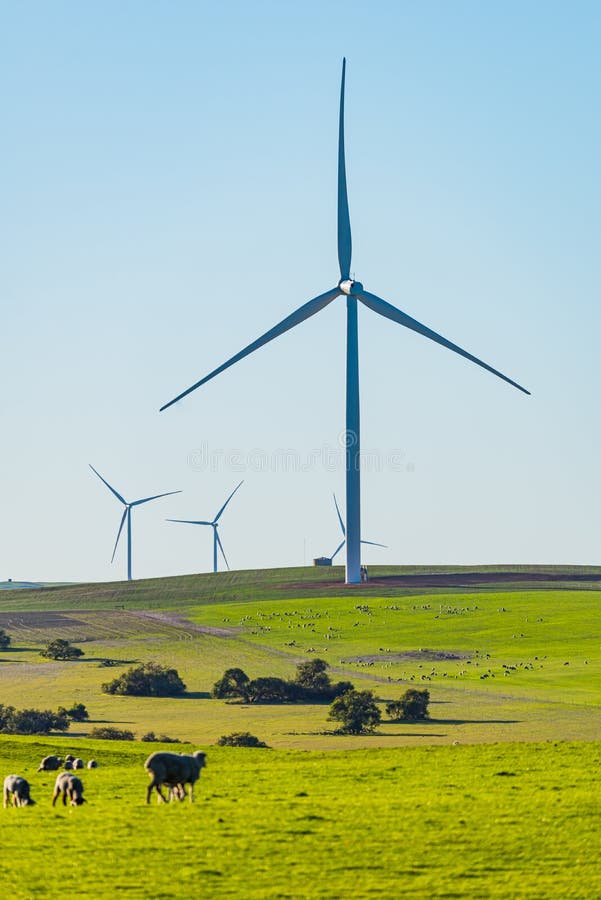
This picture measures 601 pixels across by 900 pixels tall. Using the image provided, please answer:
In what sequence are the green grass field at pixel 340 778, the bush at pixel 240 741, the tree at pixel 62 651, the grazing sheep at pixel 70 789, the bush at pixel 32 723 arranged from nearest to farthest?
the green grass field at pixel 340 778 → the grazing sheep at pixel 70 789 → the bush at pixel 240 741 → the bush at pixel 32 723 → the tree at pixel 62 651

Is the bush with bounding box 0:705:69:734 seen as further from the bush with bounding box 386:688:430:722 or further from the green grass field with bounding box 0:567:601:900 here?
the bush with bounding box 386:688:430:722

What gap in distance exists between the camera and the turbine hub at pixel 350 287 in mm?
125188

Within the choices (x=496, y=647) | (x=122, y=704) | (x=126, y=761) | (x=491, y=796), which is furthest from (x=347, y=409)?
(x=491, y=796)

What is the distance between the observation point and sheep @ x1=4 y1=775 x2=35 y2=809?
2989 cm

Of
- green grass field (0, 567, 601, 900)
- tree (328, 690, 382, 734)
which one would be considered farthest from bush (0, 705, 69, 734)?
tree (328, 690, 382, 734)

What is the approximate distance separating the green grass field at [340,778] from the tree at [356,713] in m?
1.10

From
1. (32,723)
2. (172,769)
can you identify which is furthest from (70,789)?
(32,723)

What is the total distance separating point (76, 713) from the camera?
7369cm

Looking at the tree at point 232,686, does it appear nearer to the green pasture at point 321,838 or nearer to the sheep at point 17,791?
the green pasture at point 321,838

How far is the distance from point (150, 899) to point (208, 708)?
58810 mm

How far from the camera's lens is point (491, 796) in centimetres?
2977

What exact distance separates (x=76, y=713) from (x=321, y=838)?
51134 millimetres

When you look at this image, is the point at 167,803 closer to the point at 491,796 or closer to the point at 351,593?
the point at 491,796

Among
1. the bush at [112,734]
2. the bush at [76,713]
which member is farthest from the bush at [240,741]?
the bush at [76,713]
